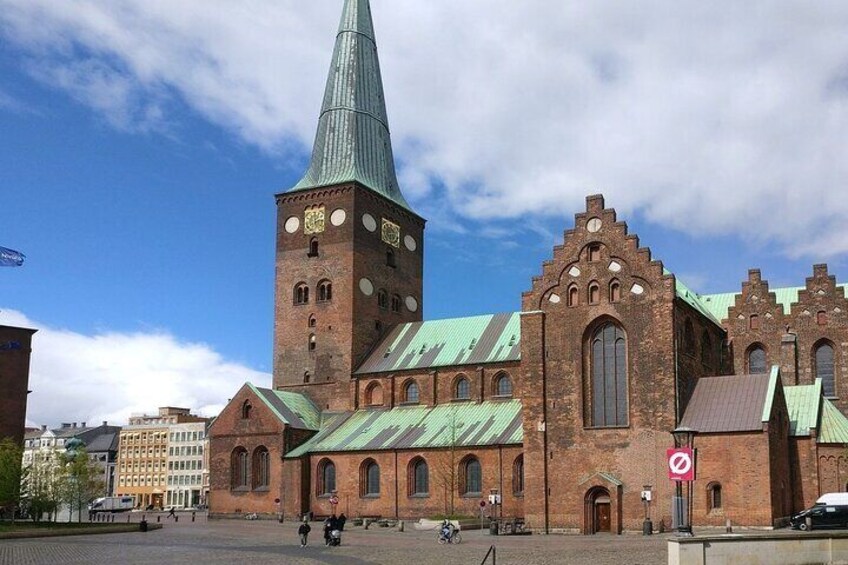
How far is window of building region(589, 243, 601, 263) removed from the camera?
2313 inches

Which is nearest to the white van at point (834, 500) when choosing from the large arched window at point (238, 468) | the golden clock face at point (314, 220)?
the large arched window at point (238, 468)

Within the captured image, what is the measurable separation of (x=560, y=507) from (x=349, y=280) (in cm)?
3255

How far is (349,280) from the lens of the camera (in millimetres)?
83000

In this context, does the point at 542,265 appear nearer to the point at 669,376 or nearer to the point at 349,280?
the point at 669,376

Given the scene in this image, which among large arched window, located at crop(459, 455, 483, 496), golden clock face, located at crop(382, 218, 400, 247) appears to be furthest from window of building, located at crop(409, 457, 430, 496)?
golden clock face, located at crop(382, 218, 400, 247)

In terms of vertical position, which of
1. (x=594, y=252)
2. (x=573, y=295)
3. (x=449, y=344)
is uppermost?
(x=594, y=252)

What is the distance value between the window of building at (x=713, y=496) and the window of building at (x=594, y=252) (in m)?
14.6

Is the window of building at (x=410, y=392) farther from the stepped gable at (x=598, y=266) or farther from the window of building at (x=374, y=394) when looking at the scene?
the stepped gable at (x=598, y=266)

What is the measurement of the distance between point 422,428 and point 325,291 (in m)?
17.2

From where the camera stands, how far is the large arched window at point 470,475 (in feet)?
224

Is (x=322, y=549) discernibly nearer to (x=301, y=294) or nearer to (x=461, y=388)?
(x=461, y=388)

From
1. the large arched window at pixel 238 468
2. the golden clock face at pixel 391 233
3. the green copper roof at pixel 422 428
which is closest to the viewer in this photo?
the green copper roof at pixel 422 428

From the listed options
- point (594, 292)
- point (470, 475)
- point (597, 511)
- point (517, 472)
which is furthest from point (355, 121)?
point (597, 511)

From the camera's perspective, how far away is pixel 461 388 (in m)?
76.8
